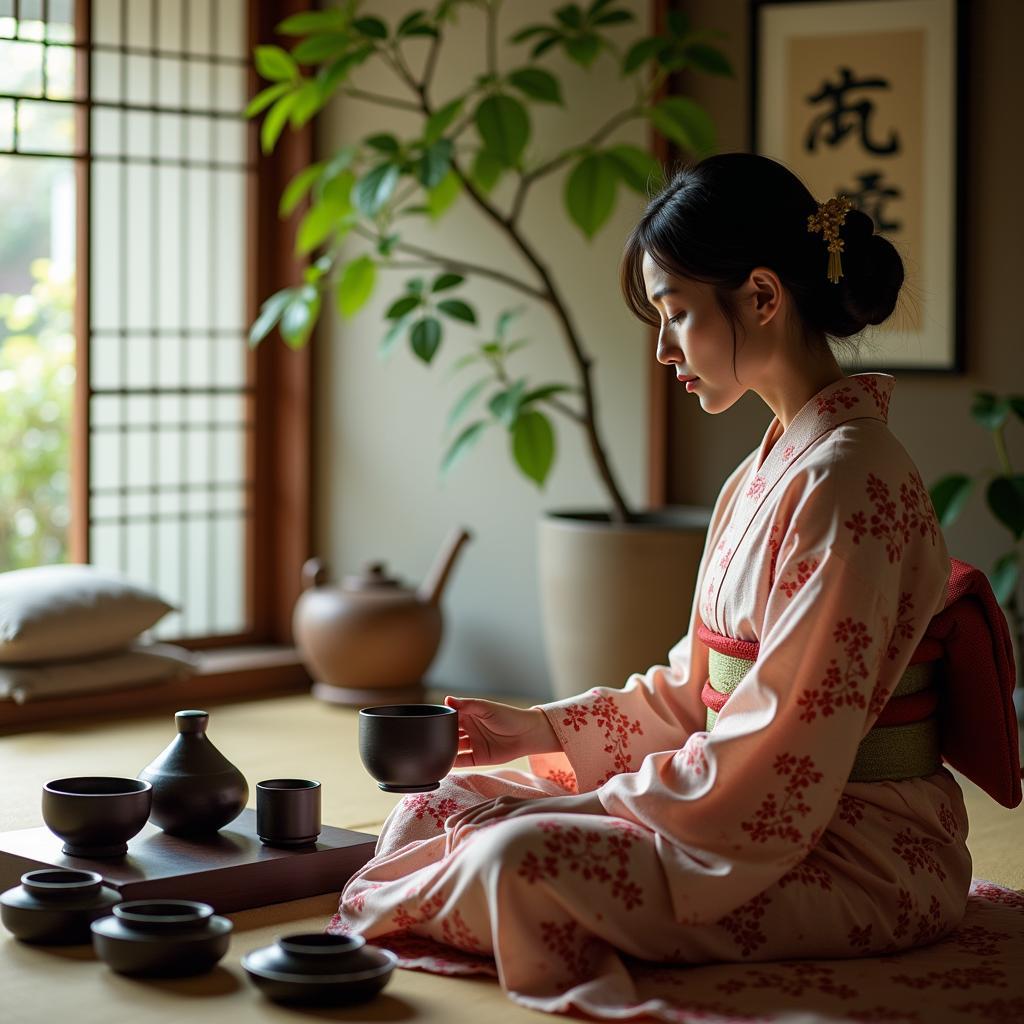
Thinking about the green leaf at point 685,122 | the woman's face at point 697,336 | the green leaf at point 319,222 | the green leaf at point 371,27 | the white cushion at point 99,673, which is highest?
the green leaf at point 371,27

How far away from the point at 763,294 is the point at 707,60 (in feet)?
7.21

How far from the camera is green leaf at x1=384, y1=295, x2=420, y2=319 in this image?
A: 15.4ft

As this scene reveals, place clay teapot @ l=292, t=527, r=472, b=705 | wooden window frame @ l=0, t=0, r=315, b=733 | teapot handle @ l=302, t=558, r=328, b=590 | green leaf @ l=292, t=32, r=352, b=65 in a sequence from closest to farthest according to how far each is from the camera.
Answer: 1. green leaf @ l=292, t=32, r=352, b=65
2. clay teapot @ l=292, t=527, r=472, b=705
3. teapot handle @ l=302, t=558, r=328, b=590
4. wooden window frame @ l=0, t=0, r=315, b=733

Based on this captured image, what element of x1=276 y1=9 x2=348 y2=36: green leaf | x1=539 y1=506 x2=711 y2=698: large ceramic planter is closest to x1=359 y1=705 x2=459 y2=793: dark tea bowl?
x1=539 y1=506 x2=711 y2=698: large ceramic planter

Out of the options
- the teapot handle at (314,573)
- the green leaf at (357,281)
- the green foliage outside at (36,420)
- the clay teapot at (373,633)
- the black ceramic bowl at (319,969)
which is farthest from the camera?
the green foliage outside at (36,420)

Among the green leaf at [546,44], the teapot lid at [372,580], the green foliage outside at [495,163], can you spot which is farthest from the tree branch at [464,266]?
the teapot lid at [372,580]

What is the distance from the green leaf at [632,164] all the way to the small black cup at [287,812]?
2128mm

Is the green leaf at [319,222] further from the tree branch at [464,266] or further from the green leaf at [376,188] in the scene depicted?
the green leaf at [376,188]

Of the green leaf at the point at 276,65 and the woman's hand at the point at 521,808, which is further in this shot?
the green leaf at the point at 276,65

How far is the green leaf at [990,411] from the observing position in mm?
4188

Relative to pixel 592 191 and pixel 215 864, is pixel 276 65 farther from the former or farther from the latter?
pixel 215 864

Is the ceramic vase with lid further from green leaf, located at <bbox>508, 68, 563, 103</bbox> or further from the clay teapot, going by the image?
green leaf, located at <bbox>508, 68, 563, 103</bbox>

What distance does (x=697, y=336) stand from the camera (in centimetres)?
259

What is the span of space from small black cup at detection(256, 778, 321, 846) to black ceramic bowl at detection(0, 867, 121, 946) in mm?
338
